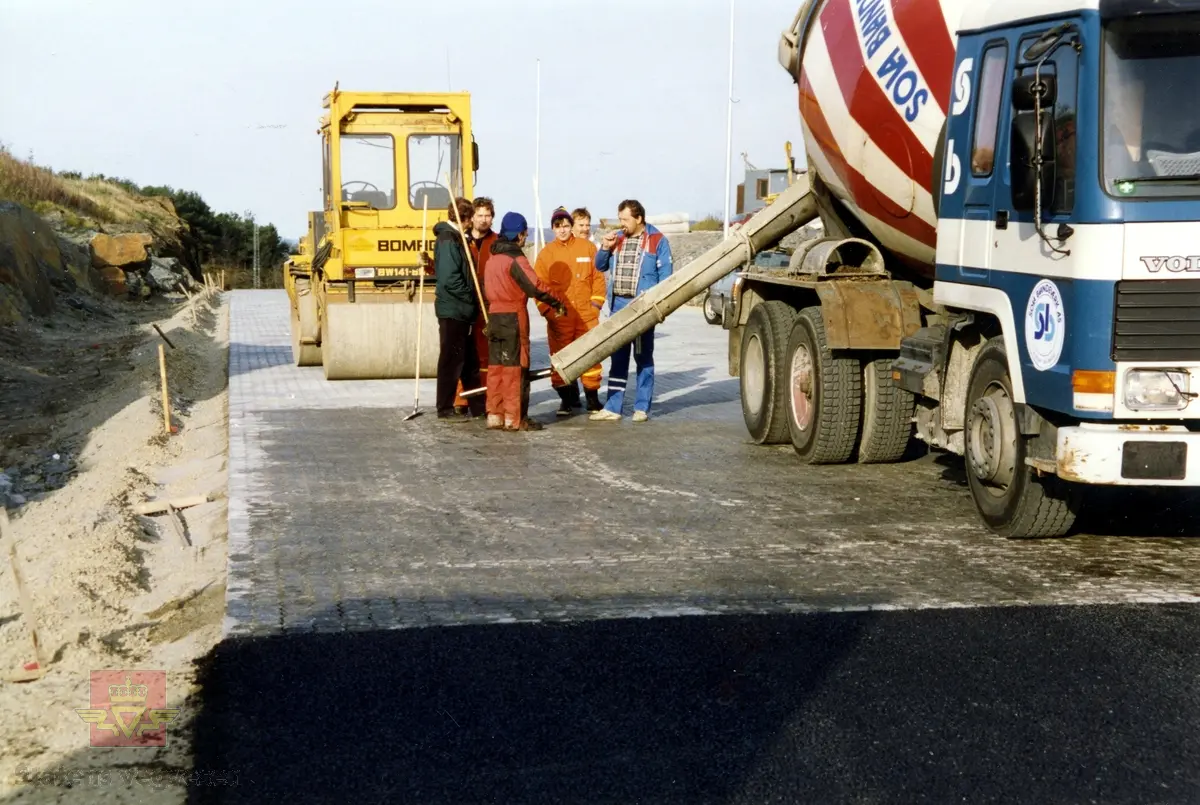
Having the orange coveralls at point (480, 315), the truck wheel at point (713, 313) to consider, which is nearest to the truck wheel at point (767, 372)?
the truck wheel at point (713, 313)

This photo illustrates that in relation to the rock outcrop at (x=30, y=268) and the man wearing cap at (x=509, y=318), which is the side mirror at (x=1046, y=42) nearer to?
the man wearing cap at (x=509, y=318)

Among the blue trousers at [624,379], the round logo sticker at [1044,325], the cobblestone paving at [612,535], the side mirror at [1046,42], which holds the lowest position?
the cobblestone paving at [612,535]

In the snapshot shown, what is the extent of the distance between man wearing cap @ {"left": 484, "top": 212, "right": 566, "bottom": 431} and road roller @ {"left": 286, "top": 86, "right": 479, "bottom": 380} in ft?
10.7

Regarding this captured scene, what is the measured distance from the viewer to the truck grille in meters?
6.36

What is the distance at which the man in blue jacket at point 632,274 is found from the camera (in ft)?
40.4

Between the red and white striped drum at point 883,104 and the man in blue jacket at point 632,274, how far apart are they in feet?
7.41

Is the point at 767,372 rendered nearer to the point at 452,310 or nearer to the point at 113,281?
the point at 452,310

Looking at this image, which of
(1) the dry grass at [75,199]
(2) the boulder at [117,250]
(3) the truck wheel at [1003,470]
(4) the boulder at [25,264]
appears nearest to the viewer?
(3) the truck wheel at [1003,470]

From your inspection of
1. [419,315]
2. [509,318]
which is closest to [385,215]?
[419,315]

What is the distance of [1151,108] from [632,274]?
6364 millimetres

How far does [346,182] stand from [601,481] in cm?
722

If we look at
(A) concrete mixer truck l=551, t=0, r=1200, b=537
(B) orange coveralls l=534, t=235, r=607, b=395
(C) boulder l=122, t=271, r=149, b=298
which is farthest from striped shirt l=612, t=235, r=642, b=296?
(C) boulder l=122, t=271, r=149, b=298

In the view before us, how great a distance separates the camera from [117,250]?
107 ft

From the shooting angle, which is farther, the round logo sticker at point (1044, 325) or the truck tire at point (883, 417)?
the truck tire at point (883, 417)
